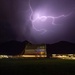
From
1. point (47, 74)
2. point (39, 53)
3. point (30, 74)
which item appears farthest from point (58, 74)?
point (39, 53)

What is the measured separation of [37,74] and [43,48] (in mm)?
52007

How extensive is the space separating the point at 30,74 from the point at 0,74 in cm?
236

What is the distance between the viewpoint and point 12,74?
1692cm

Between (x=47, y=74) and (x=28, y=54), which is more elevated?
(x=28, y=54)

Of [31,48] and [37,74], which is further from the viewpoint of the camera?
[31,48]

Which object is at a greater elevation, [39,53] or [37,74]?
[39,53]

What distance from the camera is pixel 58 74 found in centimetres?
1714

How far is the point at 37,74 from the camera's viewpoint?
17.2m

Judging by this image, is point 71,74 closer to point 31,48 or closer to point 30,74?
point 30,74

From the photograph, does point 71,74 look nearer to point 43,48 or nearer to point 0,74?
point 0,74

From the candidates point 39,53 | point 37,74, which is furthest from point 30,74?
point 39,53

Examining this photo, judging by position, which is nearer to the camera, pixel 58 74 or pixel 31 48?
pixel 58 74

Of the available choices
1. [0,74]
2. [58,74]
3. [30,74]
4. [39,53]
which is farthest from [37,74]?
[39,53]

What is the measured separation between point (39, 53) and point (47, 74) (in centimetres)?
4865
